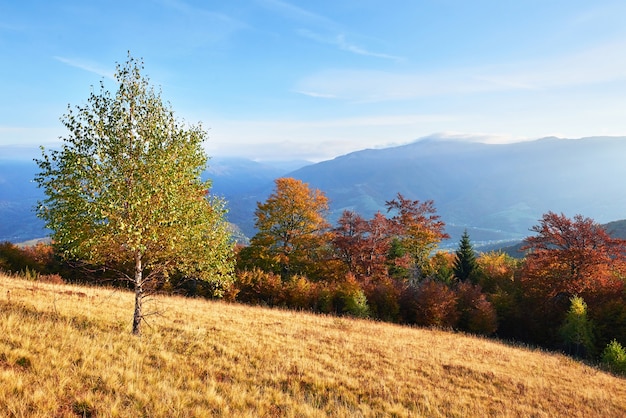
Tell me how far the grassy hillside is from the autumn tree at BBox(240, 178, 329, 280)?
23.5 m

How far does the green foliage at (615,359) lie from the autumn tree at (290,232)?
29.8 meters

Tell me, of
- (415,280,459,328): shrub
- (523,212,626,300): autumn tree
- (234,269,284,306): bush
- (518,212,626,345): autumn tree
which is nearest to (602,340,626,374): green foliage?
(518,212,626,345): autumn tree

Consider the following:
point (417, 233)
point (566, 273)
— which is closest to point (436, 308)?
point (566, 273)

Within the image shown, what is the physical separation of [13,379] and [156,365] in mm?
4053

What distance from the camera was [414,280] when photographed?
164ft

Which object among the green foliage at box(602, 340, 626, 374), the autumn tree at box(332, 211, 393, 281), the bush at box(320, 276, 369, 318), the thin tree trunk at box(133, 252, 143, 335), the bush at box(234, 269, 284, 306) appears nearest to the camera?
the thin tree trunk at box(133, 252, 143, 335)

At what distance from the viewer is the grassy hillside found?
9039 mm

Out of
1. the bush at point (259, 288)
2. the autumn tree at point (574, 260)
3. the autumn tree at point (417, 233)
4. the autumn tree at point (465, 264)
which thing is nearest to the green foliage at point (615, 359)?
the autumn tree at point (574, 260)

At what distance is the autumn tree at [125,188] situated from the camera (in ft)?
39.0

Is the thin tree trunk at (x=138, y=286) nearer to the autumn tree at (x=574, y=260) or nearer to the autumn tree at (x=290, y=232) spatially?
the autumn tree at (x=290, y=232)

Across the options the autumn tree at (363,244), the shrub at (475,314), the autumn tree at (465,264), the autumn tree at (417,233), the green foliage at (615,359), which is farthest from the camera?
the autumn tree at (465,264)

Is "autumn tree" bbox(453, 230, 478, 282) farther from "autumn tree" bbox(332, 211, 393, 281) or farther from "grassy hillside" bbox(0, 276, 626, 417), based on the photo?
"grassy hillside" bbox(0, 276, 626, 417)

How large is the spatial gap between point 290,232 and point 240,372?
116 ft

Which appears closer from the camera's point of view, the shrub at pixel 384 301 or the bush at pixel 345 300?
the bush at pixel 345 300
